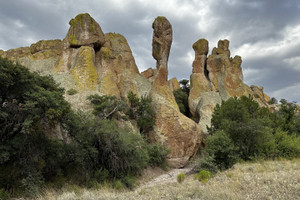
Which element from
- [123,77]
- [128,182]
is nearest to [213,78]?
[123,77]

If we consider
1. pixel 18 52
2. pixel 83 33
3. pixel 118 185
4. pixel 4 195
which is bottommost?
pixel 118 185

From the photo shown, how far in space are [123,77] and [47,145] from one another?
1774 cm

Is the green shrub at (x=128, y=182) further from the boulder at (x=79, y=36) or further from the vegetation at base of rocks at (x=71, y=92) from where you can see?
the boulder at (x=79, y=36)

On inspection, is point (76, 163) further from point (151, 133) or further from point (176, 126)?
point (176, 126)

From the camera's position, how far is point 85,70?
25516 millimetres

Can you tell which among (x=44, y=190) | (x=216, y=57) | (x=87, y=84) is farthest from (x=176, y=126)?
(x=216, y=57)

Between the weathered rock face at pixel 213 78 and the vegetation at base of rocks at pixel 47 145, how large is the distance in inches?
949

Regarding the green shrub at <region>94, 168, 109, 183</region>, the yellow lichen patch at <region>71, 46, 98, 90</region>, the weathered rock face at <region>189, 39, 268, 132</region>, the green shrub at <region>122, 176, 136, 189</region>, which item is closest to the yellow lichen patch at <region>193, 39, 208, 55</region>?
the weathered rock face at <region>189, 39, 268, 132</region>

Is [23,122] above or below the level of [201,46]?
below

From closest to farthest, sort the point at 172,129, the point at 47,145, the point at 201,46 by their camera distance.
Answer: the point at 47,145, the point at 172,129, the point at 201,46

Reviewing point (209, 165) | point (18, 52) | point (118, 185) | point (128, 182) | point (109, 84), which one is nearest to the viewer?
point (118, 185)

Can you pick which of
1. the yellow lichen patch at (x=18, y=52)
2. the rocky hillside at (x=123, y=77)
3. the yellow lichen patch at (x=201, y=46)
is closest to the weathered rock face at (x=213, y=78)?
the yellow lichen patch at (x=201, y=46)

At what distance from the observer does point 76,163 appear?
45.6 feet

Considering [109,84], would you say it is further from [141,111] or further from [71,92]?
[141,111]
